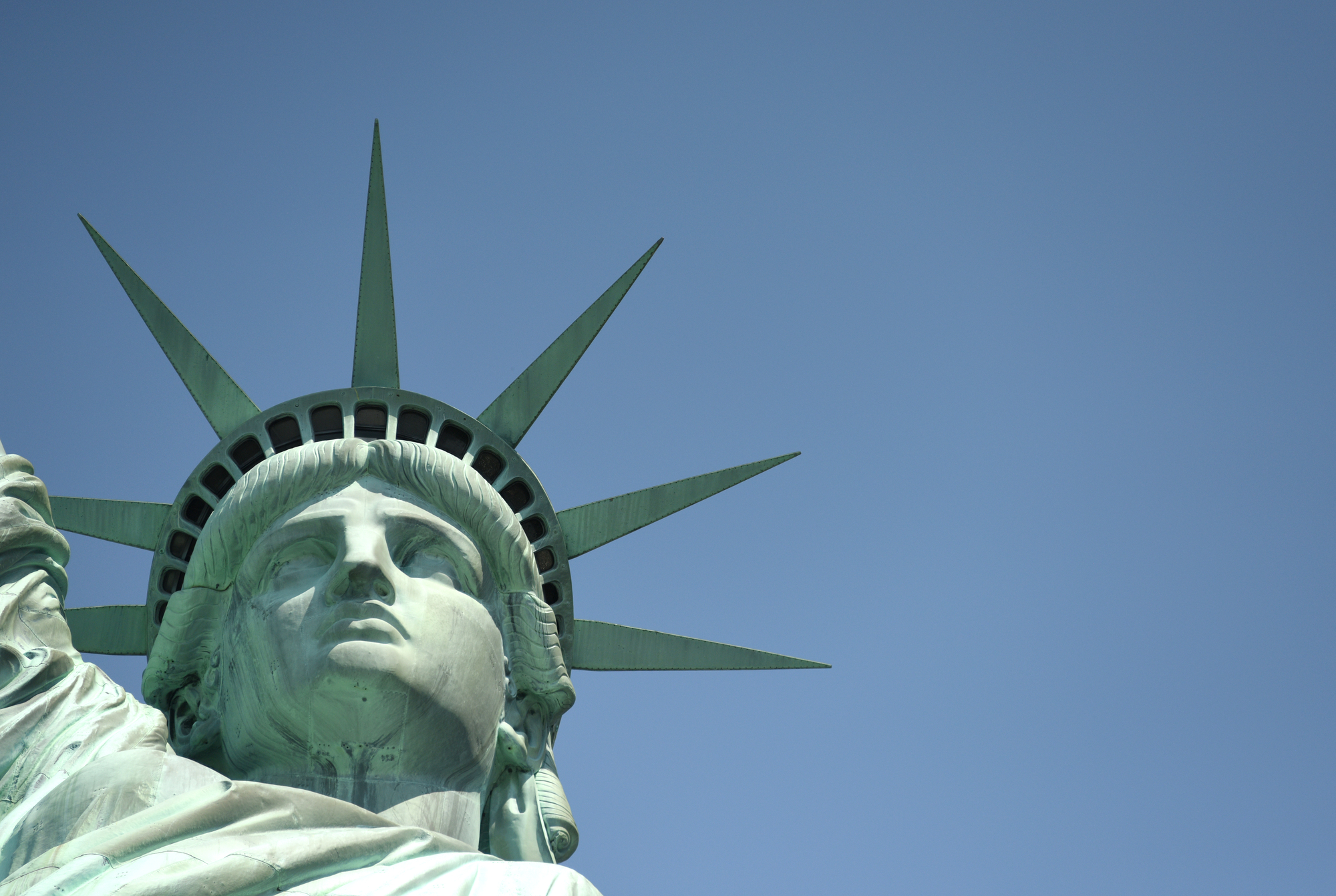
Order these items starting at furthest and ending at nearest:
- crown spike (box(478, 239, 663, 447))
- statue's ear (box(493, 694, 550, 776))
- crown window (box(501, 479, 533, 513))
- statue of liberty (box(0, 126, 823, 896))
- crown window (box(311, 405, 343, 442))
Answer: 1. crown spike (box(478, 239, 663, 447))
2. crown window (box(501, 479, 533, 513))
3. crown window (box(311, 405, 343, 442))
4. statue's ear (box(493, 694, 550, 776))
5. statue of liberty (box(0, 126, 823, 896))

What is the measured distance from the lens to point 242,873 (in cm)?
746

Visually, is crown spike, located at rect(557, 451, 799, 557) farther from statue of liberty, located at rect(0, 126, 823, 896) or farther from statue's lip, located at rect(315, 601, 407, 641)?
statue's lip, located at rect(315, 601, 407, 641)

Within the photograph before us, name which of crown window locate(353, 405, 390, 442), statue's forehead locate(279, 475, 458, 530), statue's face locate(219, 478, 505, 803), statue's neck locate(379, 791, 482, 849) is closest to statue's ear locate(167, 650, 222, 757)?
statue's face locate(219, 478, 505, 803)

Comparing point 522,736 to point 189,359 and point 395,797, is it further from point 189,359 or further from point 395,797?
point 189,359

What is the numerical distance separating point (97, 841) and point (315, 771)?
282cm

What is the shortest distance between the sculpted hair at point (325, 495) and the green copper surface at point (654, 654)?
2.03m

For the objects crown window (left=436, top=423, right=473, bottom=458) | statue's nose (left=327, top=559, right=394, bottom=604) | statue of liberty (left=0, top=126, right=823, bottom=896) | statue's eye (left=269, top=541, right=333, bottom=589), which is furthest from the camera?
crown window (left=436, top=423, right=473, bottom=458)

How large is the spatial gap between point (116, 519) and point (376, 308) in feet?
9.17

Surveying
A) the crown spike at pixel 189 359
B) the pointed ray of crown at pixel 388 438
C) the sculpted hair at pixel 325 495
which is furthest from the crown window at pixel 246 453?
the sculpted hair at pixel 325 495

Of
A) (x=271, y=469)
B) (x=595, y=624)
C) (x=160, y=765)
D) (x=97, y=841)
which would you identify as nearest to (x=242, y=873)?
(x=97, y=841)

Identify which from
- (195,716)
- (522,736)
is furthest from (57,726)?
(522,736)

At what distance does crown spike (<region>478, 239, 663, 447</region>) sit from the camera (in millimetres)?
14164

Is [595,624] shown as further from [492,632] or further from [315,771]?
[315,771]

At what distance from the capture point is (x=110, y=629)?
45.3 feet
